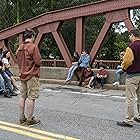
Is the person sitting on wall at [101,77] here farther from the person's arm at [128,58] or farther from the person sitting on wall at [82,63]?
the person's arm at [128,58]

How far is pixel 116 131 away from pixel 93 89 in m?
6.97

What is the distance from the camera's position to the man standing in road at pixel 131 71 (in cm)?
741

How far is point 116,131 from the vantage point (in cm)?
704

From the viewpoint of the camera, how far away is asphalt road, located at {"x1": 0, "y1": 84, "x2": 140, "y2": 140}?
6.75 meters

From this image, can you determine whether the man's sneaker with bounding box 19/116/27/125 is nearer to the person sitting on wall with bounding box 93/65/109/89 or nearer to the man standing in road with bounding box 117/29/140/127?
the man standing in road with bounding box 117/29/140/127

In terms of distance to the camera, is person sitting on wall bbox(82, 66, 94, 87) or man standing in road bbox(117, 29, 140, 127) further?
person sitting on wall bbox(82, 66, 94, 87)

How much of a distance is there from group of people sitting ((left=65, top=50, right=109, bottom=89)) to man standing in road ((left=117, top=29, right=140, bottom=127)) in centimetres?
667

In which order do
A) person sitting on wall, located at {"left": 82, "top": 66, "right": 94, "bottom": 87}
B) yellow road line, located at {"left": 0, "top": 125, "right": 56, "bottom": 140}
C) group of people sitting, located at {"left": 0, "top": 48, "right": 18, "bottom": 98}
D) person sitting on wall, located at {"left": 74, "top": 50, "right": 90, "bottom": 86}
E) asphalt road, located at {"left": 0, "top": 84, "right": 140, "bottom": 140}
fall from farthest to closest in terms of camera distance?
person sitting on wall, located at {"left": 74, "top": 50, "right": 90, "bottom": 86}, person sitting on wall, located at {"left": 82, "top": 66, "right": 94, "bottom": 87}, group of people sitting, located at {"left": 0, "top": 48, "right": 18, "bottom": 98}, asphalt road, located at {"left": 0, "top": 84, "right": 140, "bottom": 140}, yellow road line, located at {"left": 0, "top": 125, "right": 56, "bottom": 140}

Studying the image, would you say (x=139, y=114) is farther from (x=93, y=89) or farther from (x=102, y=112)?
(x=93, y=89)

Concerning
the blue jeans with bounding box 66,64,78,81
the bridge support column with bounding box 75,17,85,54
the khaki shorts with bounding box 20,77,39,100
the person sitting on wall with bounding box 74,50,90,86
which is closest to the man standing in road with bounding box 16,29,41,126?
the khaki shorts with bounding box 20,77,39,100

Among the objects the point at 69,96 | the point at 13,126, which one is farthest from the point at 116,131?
the point at 69,96

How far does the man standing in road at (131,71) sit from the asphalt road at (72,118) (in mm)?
250

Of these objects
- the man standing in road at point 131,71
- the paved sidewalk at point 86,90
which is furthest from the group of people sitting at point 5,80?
the man standing in road at point 131,71

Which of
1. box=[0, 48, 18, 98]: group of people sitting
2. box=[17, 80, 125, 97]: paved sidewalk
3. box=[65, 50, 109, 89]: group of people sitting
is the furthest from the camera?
box=[65, 50, 109, 89]: group of people sitting
